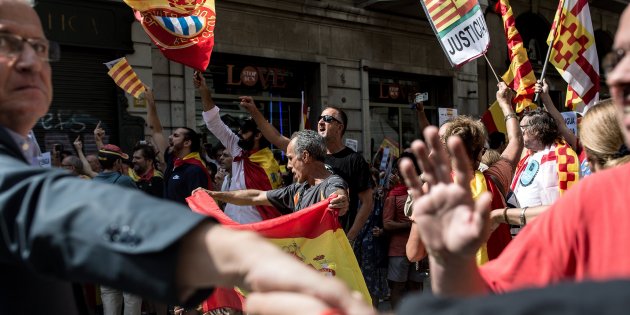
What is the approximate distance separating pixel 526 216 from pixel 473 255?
2.21 meters

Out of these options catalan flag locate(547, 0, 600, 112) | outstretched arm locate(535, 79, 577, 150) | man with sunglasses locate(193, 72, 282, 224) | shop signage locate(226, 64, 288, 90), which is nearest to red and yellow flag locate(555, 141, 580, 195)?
outstretched arm locate(535, 79, 577, 150)

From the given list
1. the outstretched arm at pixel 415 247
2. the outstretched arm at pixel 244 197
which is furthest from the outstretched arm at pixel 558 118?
the outstretched arm at pixel 415 247

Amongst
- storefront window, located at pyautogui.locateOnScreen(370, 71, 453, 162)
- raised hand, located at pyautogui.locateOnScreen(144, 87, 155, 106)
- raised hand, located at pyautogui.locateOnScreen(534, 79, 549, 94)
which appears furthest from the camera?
storefront window, located at pyautogui.locateOnScreen(370, 71, 453, 162)

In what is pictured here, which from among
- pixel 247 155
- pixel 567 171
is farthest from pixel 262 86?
pixel 567 171

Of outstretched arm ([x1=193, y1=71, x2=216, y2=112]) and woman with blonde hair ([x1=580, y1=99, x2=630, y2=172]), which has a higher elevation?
outstretched arm ([x1=193, y1=71, x2=216, y2=112])

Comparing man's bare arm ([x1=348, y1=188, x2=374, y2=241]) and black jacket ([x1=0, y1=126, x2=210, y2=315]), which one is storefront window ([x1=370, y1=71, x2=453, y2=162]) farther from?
black jacket ([x1=0, y1=126, x2=210, y2=315])

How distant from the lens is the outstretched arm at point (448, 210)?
4.38 ft

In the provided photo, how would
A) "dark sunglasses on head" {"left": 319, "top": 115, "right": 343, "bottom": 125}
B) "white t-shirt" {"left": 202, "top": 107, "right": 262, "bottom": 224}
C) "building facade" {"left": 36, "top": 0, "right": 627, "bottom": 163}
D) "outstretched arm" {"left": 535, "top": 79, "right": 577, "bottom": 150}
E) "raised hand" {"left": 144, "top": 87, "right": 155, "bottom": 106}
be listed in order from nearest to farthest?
"outstretched arm" {"left": 535, "top": 79, "right": 577, "bottom": 150} → "dark sunglasses on head" {"left": 319, "top": 115, "right": 343, "bottom": 125} → "white t-shirt" {"left": 202, "top": 107, "right": 262, "bottom": 224} → "raised hand" {"left": 144, "top": 87, "right": 155, "bottom": 106} → "building facade" {"left": 36, "top": 0, "right": 627, "bottom": 163}

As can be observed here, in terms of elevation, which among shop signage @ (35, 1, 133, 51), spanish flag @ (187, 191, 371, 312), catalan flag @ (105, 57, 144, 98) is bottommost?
spanish flag @ (187, 191, 371, 312)

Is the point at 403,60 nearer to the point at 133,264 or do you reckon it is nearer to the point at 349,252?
the point at 349,252

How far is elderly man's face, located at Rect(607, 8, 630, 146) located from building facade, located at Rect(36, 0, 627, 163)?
7.82 metres

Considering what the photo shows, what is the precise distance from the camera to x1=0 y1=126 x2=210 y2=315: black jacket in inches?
42.8

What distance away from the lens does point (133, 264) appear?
110 centimetres

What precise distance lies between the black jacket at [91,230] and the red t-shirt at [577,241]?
2.80 ft
